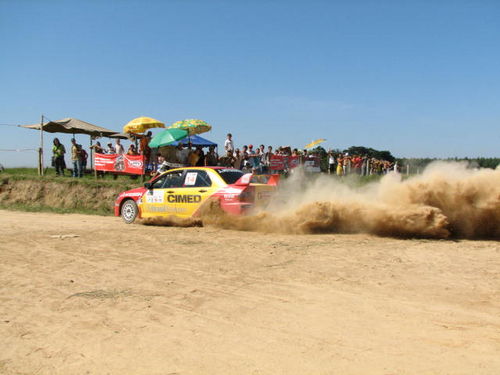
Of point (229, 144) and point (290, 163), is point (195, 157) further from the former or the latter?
point (290, 163)

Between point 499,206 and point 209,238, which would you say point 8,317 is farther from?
point 499,206

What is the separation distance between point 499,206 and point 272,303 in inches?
239

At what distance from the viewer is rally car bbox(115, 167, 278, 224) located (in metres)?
10.3

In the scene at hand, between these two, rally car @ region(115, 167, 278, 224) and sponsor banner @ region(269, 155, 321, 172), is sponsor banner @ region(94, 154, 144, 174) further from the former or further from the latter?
sponsor banner @ region(269, 155, 321, 172)

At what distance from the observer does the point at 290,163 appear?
2159 cm

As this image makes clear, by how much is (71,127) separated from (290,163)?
10.5 metres

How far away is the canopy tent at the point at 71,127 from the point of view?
70.0 feet

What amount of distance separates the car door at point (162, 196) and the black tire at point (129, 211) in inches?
13.8

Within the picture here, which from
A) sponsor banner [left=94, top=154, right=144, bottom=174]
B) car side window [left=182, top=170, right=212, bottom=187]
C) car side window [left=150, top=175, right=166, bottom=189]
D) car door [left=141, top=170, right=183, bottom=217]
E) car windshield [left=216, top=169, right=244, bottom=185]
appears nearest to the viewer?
car windshield [left=216, top=169, right=244, bottom=185]

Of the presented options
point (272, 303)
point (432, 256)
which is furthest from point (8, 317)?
point (432, 256)

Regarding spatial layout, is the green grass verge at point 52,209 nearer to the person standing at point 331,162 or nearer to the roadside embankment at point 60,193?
the roadside embankment at point 60,193

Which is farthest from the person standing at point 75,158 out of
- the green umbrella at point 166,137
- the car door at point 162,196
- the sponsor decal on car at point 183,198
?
the sponsor decal on car at point 183,198

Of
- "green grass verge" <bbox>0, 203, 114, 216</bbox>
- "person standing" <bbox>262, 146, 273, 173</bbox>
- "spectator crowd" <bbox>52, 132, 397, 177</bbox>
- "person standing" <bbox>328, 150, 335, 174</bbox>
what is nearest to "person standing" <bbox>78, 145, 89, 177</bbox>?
"spectator crowd" <bbox>52, 132, 397, 177</bbox>

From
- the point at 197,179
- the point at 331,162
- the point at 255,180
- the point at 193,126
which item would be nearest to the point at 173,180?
the point at 197,179
